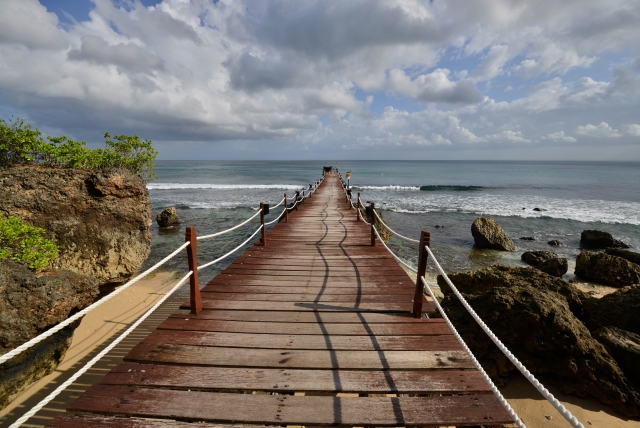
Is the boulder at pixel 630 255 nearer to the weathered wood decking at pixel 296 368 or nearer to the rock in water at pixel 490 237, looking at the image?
the rock in water at pixel 490 237

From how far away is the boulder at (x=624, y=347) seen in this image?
4234 millimetres

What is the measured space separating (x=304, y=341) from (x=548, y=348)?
401cm

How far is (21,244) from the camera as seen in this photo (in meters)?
4.84

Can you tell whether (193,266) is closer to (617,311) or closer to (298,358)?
(298,358)

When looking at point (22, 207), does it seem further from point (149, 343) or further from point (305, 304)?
point (305, 304)

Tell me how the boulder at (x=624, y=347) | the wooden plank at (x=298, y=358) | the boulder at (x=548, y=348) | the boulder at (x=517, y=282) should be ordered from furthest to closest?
the boulder at (x=517, y=282), the boulder at (x=624, y=347), the boulder at (x=548, y=348), the wooden plank at (x=298, y=358)

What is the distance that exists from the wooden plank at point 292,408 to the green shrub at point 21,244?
3986 millimetres

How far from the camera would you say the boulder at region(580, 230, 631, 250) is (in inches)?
584

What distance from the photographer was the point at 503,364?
4527 millimetres

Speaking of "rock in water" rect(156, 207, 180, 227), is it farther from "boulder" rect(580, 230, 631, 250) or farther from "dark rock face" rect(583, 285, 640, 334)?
"boulder" rect(580, 230, 631, 250)

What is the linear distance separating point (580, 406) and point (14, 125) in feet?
39.9

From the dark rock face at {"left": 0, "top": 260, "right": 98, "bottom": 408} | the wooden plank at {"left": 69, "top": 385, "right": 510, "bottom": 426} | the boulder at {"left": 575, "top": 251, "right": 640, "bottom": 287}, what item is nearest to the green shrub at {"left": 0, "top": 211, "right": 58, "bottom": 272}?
the dark rock face at {"left": 0, "top": 260, "right": 98, "bottom": 408}

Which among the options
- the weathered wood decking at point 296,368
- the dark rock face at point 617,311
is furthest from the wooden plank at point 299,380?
the dark rock face at point 617,311

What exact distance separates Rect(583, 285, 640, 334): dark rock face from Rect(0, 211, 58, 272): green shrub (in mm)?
10811
